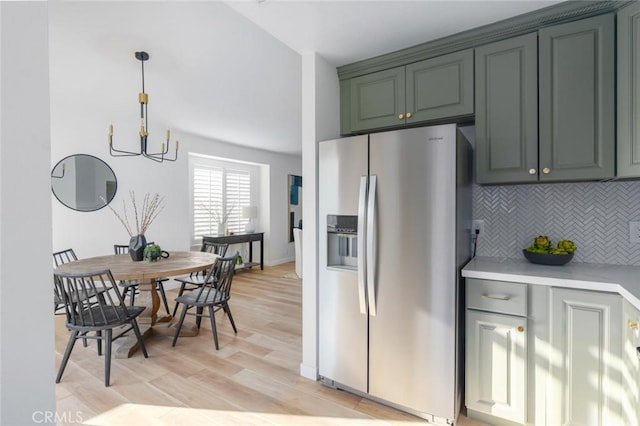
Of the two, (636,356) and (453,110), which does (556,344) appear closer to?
(636,356)

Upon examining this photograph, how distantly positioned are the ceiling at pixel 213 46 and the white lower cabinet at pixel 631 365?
1.66 meters

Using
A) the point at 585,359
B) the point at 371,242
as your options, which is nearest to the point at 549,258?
the point at 585,359

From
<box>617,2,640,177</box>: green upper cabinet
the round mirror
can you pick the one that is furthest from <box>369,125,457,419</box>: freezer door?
the round mirror

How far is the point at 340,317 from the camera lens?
2.10m

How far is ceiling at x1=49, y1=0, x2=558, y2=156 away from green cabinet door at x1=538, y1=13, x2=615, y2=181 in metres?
0.26

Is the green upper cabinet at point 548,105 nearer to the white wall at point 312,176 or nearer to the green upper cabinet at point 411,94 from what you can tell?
the green upper cabinet at point 411,94

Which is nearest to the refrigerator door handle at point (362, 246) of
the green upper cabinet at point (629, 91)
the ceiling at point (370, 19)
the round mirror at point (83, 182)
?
the ceiling at point (370, 19)

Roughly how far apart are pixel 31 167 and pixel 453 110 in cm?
213

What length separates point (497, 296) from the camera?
1722 millimetres

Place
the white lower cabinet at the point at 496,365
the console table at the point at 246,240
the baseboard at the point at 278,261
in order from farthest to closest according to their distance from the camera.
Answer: the baseboard at the point at 278,261
the console table at the point at 246,240
the white lower cabinet at the point at 496,365

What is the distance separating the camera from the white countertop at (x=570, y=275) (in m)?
1.46

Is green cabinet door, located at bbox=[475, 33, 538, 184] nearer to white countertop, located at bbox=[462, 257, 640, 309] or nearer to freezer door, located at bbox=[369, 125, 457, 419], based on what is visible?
freezer door, located at bbox=[369, 125, 457, 419]

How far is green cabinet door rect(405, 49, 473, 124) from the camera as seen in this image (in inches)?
78.8

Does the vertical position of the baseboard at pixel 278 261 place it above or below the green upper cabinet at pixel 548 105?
below
